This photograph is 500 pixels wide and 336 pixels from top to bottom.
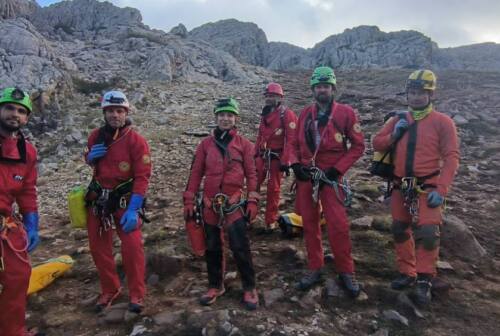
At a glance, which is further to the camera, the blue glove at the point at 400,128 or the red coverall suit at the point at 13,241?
the blue glove at the point at 400,128

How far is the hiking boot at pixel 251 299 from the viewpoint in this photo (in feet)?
17.8

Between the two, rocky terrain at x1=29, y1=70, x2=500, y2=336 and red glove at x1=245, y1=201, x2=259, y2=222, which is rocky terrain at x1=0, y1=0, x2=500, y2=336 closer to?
rocky terrain at x1=29, y1=70, x2=500, y2=336

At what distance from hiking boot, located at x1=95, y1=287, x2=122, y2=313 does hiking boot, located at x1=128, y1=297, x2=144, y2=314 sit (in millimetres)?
512

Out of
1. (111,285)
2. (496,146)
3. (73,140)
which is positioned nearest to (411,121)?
(111,285)

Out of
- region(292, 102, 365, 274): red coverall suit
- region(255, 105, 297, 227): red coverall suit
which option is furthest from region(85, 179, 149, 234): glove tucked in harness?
region(255, 105, 297, 227): red coverall suit

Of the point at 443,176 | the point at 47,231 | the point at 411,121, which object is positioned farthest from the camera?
the point at 47,231

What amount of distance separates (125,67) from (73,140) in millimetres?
12819

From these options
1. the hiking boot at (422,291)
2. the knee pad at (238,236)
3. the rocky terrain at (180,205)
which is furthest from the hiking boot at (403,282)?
the knee pad at (238,236)

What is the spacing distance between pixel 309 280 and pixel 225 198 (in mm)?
1670

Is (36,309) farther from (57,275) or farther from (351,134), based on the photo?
(351,134)

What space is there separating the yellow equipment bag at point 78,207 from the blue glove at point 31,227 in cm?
57

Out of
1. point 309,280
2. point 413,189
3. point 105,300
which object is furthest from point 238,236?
point 413,189

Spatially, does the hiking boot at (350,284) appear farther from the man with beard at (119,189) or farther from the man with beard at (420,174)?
the man with beard at (119,189)

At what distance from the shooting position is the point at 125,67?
26812mm
